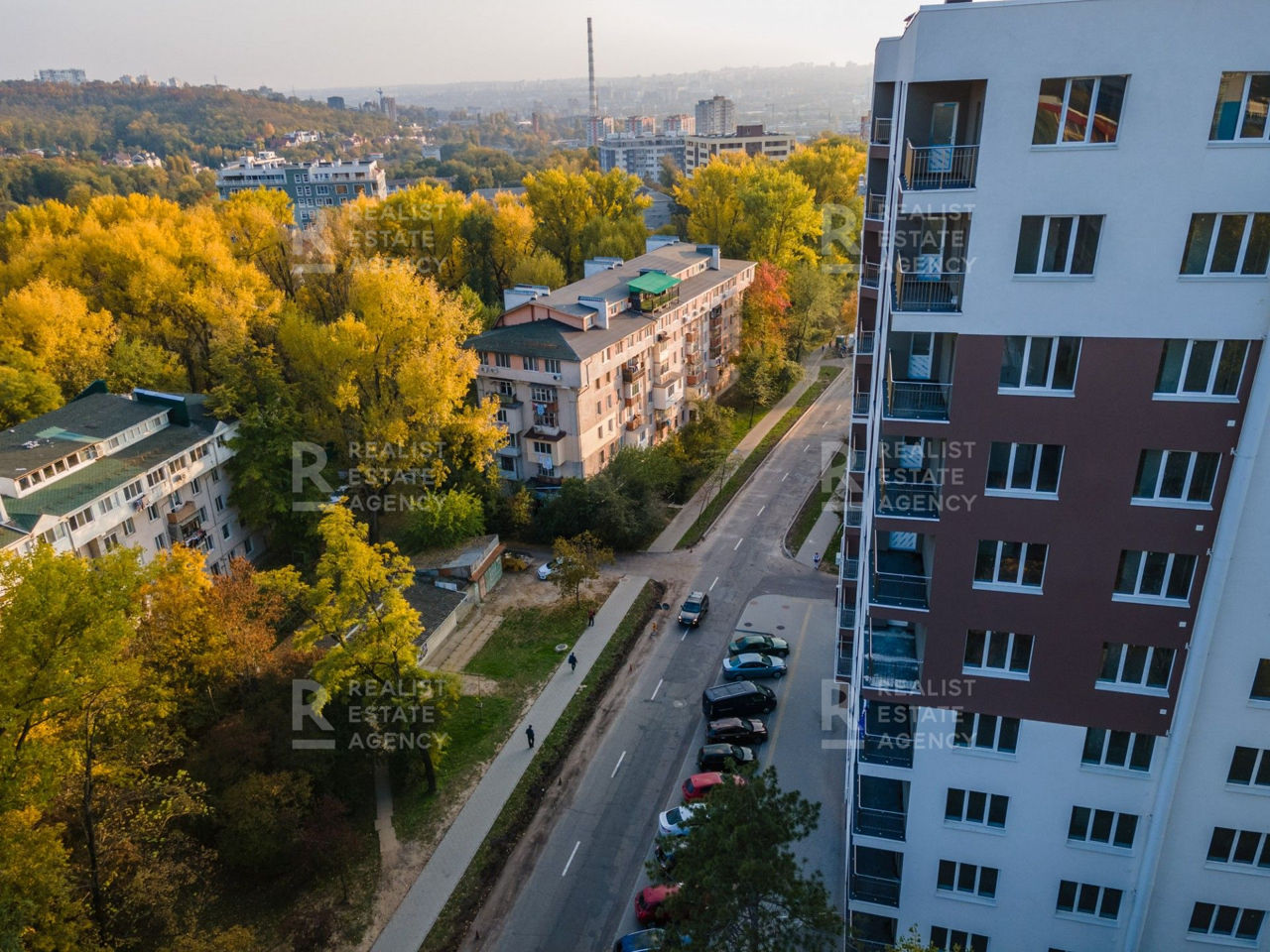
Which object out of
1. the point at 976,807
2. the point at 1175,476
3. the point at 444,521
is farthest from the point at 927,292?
the point at 444,521

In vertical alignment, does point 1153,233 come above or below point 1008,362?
above

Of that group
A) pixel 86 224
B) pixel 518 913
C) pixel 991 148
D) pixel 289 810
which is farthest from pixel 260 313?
pixel 991 148

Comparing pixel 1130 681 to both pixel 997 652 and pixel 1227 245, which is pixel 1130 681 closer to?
pixel 997 652

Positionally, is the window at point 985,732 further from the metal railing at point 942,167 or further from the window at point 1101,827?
the metal railing at point 942,167

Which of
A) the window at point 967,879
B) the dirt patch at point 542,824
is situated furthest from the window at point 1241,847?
the dirt patch at point 542,824

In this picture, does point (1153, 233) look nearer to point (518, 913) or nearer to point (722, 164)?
point (518, 913)

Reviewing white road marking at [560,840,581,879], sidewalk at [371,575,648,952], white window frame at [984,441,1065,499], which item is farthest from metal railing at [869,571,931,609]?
sidewalk at [371,575,648,952]

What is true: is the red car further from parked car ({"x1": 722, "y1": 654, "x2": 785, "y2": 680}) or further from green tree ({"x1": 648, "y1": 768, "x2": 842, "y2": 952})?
parked car ({"x1": 722, "y1": 654, "x2": 785, "y2": 680})
